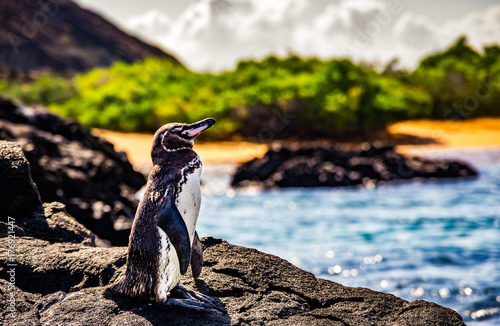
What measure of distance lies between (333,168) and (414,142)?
38.8 ft

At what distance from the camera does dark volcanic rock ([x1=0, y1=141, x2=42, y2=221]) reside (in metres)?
4.59

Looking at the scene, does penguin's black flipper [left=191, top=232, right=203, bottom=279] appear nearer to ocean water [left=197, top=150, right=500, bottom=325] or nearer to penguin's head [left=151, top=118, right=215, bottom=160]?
penguin's head [left=151, top=118, right=215, bottom=160]

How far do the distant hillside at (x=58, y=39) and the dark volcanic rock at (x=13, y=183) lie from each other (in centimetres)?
5765

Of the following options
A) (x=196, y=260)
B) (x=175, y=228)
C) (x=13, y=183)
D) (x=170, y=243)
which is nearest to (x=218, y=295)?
(x=196, y=260)

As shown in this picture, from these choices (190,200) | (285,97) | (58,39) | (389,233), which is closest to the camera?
(190,200)

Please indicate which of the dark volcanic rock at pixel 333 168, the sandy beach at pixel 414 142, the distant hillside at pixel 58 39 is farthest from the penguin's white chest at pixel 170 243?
the distant hillside at pixel 58 39

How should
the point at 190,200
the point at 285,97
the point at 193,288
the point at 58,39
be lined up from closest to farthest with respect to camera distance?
the point at 190,200 → the point at 193,288 → the point at 285,97 → the point at 58,39

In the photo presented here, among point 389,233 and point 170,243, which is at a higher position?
point 389,233

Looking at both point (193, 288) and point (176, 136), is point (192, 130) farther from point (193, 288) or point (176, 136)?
point (193, 288)

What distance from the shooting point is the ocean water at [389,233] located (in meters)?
7.89

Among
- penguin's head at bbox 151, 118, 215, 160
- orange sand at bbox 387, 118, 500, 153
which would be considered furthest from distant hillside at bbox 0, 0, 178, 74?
penguin's head at bbox 151, 118, 215, 160

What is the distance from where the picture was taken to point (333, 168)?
18.7 metres

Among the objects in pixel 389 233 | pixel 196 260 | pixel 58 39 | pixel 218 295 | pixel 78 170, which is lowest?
pixel 218 295

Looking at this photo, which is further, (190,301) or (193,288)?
(193,288)
